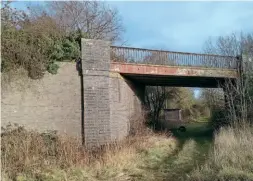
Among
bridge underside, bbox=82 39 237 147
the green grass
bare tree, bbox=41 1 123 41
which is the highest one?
bare tree, bbox=41 1 123 41

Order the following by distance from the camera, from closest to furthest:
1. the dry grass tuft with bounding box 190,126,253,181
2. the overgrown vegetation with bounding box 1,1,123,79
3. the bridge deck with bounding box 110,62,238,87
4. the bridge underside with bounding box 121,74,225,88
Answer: the dry grass tuft with bounding box 190,126,253,181 < the overgrown vegetation with bounding box 1,1,123,79 < the bridge deck with bounding box 110,62,238,87 < the bridge underside with bounding box 121,74,225,88

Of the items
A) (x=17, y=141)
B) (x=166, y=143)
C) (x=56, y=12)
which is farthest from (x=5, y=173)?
(x=56, y=12)

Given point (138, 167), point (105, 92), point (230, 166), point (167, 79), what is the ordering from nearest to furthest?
point (230, 166) → point (138, 167) → point (105, 92) → point (167, 79)

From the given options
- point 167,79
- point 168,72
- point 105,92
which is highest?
point 168,72

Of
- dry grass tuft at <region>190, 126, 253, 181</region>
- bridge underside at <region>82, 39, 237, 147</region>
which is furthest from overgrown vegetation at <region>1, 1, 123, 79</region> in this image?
dry grass tuft at <region>190, 126, 253, 181</region>

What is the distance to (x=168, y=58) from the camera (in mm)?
19453

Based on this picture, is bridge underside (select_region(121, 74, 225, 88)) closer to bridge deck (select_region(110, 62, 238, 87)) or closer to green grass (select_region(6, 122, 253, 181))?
bridge deck (select_region(110, 62, 238, 87))

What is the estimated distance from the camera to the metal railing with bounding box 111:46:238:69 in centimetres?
1781

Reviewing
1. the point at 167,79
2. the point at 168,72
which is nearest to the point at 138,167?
the point at 168,72

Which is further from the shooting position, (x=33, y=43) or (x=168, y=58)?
(x=168, y=58)

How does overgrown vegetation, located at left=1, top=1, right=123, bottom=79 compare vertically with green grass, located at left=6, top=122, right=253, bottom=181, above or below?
above


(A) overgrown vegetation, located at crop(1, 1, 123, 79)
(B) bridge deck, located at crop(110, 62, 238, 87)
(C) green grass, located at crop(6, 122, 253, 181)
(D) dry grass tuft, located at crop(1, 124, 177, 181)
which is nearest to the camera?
(C) green grass, located at crop(6, 122, 253, 181)

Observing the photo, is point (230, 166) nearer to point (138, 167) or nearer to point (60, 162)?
point (138, 167)

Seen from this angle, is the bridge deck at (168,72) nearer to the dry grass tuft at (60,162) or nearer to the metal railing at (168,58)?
the metal railing at (168,58)
